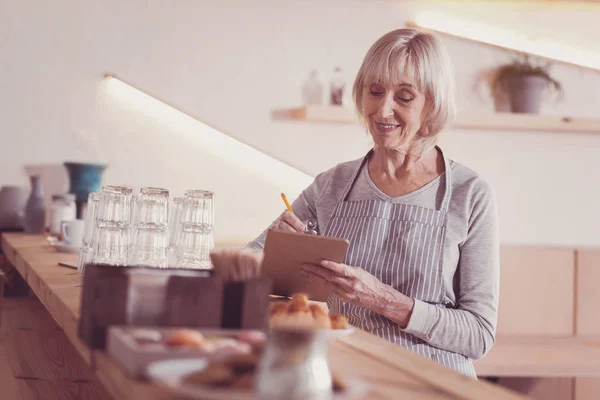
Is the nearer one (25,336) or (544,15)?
(25,336)

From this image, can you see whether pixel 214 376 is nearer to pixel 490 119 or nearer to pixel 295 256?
pixel 295 256

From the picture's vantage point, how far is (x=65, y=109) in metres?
4.18

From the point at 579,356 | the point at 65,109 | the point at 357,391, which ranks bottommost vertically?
the point at 579,356

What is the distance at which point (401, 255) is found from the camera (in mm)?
2336

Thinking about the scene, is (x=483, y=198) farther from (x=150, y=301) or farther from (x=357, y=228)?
(x=150, y=301)

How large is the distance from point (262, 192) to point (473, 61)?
54.4 inches

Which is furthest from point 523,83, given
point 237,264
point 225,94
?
point 237,264

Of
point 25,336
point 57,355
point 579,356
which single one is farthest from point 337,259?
point 579,356

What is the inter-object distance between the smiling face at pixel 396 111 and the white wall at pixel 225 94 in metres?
1.97

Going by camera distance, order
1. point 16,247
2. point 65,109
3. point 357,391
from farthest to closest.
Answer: point 65,109, point 16,247, point 357,391

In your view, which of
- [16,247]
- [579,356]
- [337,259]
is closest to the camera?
[337,259]

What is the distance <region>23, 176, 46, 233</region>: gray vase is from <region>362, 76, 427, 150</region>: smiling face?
2.14 metres

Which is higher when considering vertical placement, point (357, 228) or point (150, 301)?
point (357, 228)

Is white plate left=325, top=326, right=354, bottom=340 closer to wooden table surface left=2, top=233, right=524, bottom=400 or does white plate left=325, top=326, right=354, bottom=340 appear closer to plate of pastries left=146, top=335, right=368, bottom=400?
wooden table surface left=2, top=233, right=524, bottom=400
